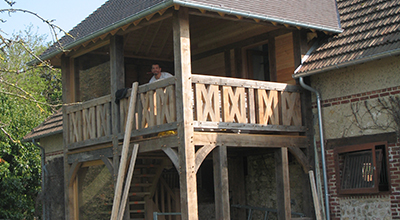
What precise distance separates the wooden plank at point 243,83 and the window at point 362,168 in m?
1.63

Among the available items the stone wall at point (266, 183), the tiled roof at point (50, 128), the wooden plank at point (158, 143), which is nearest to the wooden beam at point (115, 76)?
the wooden plank at point (158, 143)

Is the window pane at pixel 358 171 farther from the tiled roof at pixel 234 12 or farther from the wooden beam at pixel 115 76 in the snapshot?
the wooden beam at pixel 115 76

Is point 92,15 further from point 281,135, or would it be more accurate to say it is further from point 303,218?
point 303,218

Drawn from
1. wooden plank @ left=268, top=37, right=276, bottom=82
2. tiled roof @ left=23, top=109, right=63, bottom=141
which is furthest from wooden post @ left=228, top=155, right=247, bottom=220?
tiled roof @ left=23, top=109, right=63, bottom=141

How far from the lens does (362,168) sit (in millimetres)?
10414

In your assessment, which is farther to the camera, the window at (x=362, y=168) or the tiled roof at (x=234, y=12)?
the window at (x=362, y=168)

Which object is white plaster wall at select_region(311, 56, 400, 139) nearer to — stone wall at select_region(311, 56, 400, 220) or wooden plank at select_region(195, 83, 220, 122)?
stone wall at select_region(311, 56, 400, 220)

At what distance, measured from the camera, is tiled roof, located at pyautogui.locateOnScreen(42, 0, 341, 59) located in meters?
9.61

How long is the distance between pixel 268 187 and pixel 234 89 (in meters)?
3.37

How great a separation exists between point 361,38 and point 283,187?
333cm

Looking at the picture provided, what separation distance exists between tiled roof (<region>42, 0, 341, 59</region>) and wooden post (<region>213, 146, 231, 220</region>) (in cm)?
265

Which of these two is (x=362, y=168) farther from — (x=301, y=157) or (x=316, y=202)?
(x=301, y=157)

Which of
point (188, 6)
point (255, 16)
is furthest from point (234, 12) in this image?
point (188, 6)

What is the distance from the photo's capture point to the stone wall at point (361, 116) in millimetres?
9930
